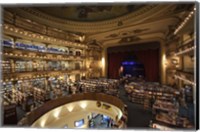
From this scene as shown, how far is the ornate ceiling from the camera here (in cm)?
318

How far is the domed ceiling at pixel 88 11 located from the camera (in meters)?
3.28

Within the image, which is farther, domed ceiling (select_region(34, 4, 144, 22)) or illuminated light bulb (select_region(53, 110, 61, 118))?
illuminated light bulb (select_region(53, 110, 61, 118))

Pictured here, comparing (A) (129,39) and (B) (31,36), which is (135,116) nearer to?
(A) (129,39)

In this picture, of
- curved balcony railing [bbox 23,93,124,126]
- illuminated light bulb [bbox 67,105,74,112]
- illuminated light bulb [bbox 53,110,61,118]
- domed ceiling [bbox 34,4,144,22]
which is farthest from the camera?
illuminated light bulb [bbox 67,105,74,112]

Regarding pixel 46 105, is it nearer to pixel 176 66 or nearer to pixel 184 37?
pixel 176 66

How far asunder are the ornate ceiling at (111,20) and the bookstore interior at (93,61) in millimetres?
18

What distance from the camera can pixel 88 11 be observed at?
3.37 metres

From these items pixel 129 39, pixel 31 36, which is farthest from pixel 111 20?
pixel 31 36

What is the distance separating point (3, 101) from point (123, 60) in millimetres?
2706

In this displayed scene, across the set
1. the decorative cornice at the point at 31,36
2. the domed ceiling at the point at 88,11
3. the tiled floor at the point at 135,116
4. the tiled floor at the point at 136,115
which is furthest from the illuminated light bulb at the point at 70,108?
the domed ceiling at the point at 88,11

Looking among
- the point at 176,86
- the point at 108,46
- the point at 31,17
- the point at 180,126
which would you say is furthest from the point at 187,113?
the point at 31,17

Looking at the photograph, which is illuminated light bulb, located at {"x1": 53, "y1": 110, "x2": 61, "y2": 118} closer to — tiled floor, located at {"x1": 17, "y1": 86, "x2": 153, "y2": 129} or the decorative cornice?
tiled floor, located at {"x1": 17, "y1": 86, "x2": 153, "y2": 129}

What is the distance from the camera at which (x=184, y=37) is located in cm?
295

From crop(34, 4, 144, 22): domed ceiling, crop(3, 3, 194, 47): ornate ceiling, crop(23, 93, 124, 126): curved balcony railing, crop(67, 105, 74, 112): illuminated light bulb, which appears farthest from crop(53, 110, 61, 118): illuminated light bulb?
crop(34, 4, 144, 22): domed ceiling
